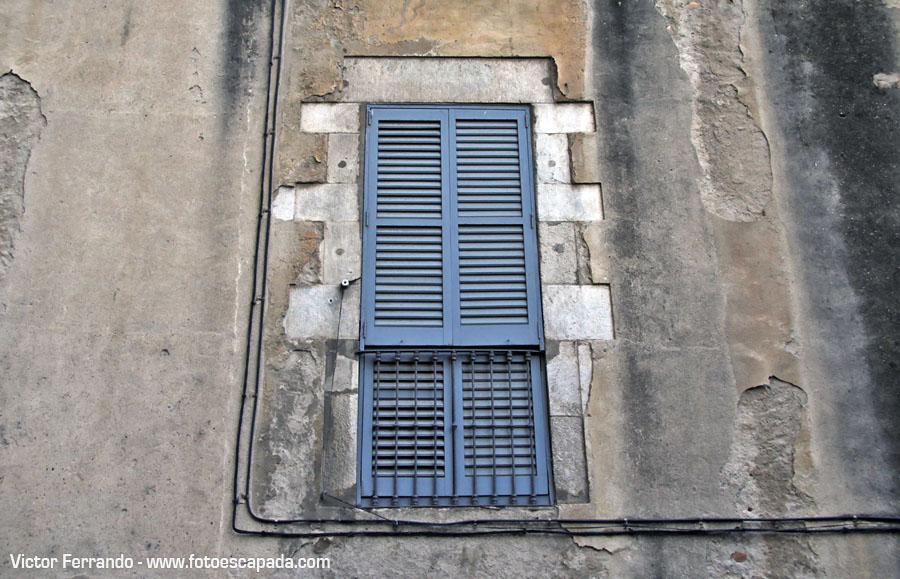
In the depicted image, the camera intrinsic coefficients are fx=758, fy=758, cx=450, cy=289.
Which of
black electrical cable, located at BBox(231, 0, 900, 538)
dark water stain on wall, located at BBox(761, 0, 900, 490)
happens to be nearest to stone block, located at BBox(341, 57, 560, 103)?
dark water stain on wall, located at BBox(761, 0, 900, 490)

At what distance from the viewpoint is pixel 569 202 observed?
456 centimetres

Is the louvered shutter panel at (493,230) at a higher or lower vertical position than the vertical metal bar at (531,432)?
higher

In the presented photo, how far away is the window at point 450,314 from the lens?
408cm

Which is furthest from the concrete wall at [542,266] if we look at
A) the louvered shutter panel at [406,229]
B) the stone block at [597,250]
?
the louvered shutter panel at [406,229]

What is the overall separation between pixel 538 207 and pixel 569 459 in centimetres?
149

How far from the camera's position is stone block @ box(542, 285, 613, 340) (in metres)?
4.29

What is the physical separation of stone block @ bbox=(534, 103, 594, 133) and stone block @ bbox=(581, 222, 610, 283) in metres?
0.66

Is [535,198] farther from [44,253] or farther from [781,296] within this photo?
[44,253]

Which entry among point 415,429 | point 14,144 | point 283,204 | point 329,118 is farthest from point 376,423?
point 14,144

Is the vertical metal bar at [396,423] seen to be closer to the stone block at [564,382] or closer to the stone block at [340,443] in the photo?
the stone block at [340,443]

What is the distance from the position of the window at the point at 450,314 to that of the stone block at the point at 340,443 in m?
0.07

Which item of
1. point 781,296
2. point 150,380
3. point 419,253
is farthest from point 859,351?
point 150,380

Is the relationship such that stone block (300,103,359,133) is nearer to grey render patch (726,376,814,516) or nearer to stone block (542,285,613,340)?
stone block (542,285,613,340)

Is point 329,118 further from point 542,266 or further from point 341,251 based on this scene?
point 542,266
